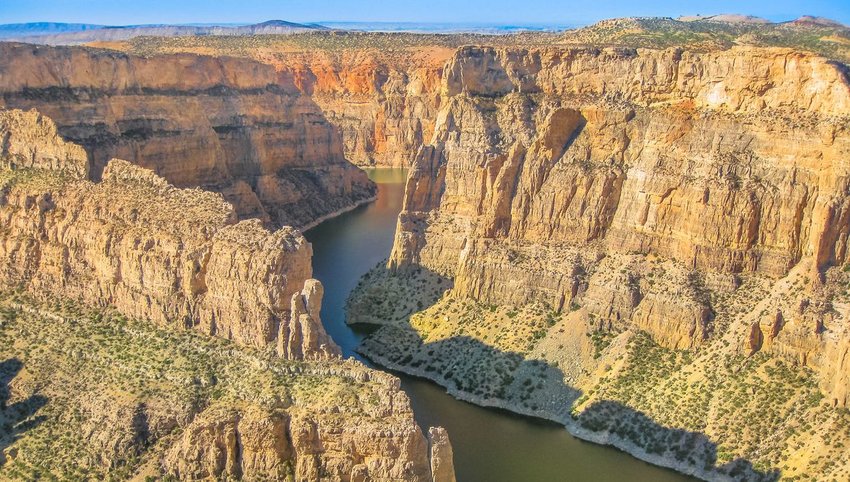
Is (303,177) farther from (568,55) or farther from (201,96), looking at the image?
(568,55)

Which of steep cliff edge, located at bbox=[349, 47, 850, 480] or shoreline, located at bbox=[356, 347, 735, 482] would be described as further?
steep cliff edge, located at bbox=[349, 47, 850, 480]

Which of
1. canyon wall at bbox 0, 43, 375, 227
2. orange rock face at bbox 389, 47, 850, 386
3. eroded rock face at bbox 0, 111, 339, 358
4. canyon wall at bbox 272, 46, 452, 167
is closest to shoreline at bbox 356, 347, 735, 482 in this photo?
orange rock face at bbox 389, 47, 850, 386

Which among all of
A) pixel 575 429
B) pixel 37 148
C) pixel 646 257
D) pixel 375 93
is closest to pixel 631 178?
pixel 646 257

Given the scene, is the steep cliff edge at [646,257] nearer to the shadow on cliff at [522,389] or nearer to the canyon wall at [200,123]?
the shadow on cliff at [522,389]

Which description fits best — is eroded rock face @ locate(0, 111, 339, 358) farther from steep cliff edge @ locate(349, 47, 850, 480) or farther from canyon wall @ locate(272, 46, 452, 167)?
canyon wall @ locate(272, 46, 452, 167)

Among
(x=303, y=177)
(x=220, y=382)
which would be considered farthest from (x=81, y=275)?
(x=303, y=177)
